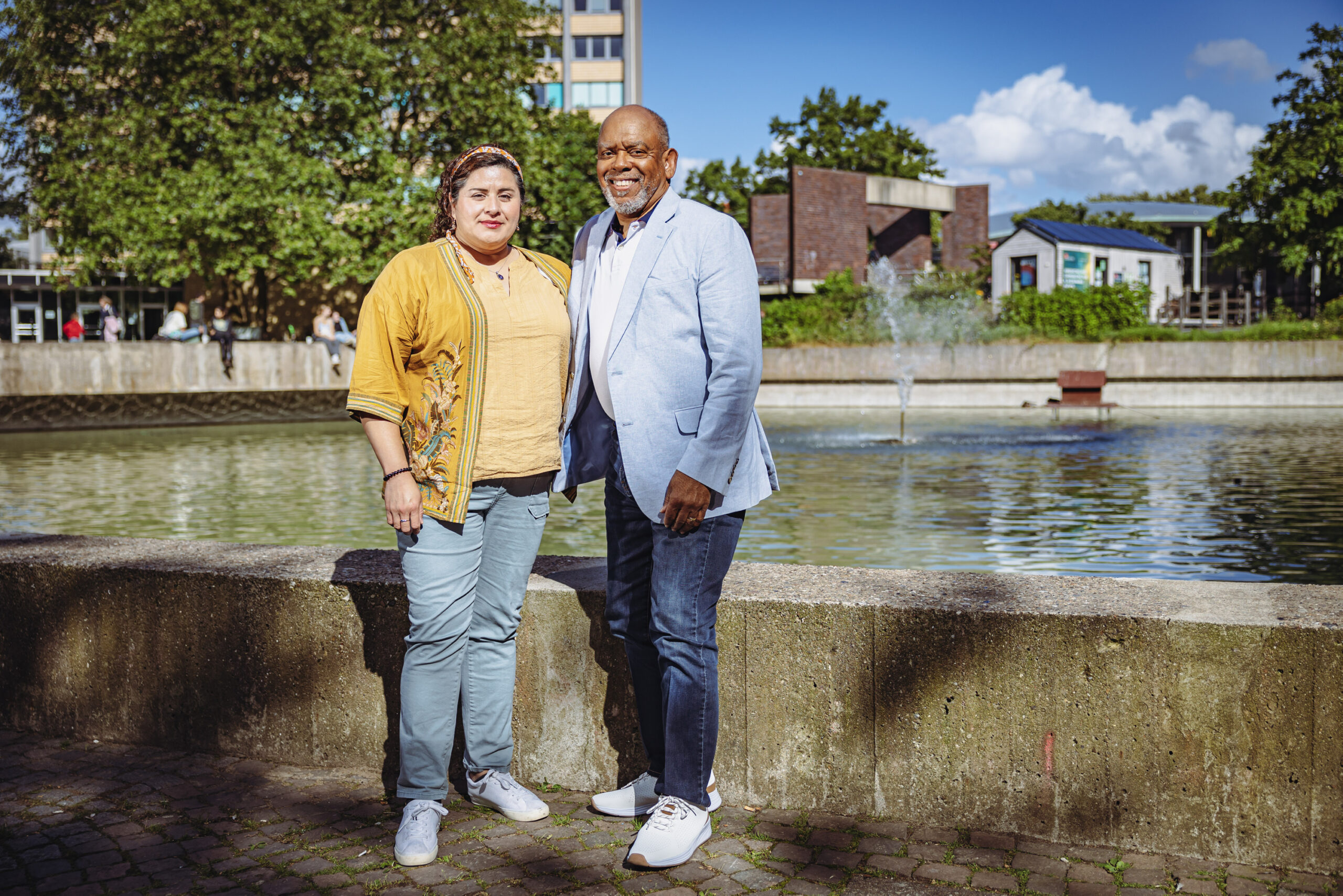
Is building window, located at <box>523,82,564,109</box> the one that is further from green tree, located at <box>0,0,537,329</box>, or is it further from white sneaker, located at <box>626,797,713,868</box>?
white sneaker, located at <box>626,797,713,868</box>

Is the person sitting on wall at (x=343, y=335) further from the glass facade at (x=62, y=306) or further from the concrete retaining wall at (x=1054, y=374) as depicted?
the glass facade at (x=62, y=306)

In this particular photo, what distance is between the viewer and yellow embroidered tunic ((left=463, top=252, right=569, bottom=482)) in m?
3.41

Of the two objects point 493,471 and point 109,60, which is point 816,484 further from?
point 109,60

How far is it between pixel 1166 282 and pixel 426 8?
35.9 meters

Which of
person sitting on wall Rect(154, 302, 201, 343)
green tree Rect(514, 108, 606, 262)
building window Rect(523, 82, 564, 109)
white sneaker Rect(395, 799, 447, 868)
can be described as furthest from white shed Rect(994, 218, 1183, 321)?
white sneaker Rect(395, 799, 447, 868)

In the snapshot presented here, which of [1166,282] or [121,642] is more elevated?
[1166,282]

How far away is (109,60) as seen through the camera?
33.5 meters

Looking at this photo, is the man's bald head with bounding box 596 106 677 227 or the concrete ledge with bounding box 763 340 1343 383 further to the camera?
the concrete ledge with bounding box 763 340 1343 383

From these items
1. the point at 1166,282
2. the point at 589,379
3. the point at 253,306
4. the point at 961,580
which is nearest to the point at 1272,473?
the point at 961,580

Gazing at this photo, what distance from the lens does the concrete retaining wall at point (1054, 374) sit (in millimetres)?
26750

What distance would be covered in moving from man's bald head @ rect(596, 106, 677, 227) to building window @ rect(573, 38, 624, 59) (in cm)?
7081

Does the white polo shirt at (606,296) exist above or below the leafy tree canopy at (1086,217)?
below

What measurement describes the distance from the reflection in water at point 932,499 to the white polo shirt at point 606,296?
512 centimetres

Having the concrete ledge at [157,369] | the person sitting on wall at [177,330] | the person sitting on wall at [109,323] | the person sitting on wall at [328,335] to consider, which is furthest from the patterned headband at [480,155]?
the person sitting on wall at [109,323]
